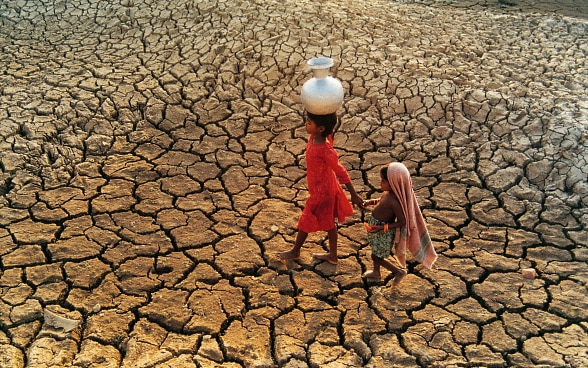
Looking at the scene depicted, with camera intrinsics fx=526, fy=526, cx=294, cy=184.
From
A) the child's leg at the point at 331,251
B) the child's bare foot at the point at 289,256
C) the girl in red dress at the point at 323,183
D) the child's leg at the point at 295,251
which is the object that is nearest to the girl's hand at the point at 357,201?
the girl in red dress at the point at 323,183

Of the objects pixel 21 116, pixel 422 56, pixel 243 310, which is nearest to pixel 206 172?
pixel 243 310

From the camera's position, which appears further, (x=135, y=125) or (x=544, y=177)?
(x=135, y=125)

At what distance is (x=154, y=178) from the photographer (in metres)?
4.39

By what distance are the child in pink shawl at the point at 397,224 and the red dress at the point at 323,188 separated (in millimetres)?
200

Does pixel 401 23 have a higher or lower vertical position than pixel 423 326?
higher

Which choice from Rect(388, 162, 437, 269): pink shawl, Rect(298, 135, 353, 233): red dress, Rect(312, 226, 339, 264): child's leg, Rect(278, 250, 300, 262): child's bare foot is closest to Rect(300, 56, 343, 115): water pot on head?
Rect(298, 135, 353, 233): red dress

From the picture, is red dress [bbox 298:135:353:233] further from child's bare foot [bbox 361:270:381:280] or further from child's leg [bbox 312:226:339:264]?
child's bare foot [bbox 361:270:381:280]

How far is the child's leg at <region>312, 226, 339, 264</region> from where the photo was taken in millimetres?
3471

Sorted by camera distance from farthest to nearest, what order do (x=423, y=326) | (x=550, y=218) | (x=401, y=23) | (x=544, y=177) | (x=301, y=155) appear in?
(x=401, y=23)
(x=301, y=155)
(x=544, y=177)
(x=550, y=218)
(x=423, y=326)

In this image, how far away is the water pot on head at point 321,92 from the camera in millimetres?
2924

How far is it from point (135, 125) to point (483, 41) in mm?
3905

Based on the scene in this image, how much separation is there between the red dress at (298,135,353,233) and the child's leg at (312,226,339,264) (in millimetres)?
74

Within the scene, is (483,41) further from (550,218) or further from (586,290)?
(586,290)

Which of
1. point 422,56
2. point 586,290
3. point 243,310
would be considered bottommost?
point 243,310
